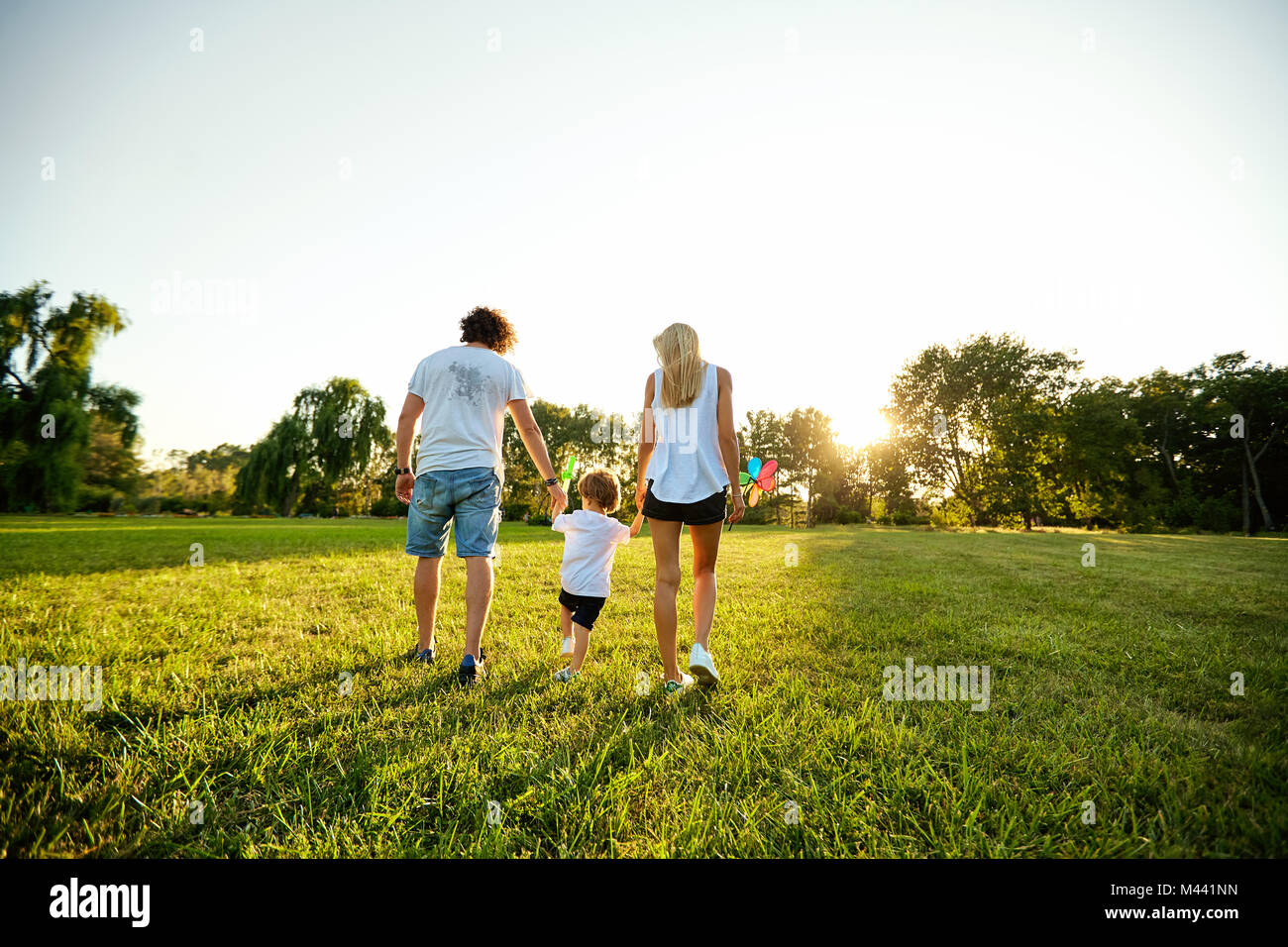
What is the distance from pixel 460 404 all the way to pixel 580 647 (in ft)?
6.17

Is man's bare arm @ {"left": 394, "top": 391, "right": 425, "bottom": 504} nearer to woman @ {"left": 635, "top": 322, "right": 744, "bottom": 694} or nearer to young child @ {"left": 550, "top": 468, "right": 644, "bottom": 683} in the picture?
young child @ {"left": 550, "top": 468, "right": 644, "bottom": 683}

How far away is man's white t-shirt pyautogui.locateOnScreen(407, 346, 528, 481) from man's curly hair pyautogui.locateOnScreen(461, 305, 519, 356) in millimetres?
186

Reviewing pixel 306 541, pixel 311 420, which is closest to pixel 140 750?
pixel 306 541

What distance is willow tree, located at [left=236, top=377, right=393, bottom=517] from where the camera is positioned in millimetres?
34188

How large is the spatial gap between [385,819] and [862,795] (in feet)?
5.60

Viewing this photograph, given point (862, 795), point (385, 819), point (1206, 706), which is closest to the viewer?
point (385, 819)

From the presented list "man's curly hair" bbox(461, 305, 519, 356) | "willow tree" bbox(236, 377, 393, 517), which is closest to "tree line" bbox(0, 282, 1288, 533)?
"willow tree" bbox(236, 377, 393, 517)

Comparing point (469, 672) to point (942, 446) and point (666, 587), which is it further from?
point (942, 446)

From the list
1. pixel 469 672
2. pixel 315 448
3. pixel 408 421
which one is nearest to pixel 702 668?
pixel 469 672

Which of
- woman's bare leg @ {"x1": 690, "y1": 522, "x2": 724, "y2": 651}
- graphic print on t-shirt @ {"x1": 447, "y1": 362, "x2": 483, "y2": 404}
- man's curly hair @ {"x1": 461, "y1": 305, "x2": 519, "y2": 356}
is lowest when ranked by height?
woman's bare leg @ {"x1": 690, "y1": 522, "x2": 724, "y2": 651}

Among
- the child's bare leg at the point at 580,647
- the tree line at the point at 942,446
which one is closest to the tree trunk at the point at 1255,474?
the tree line at the point at 942,446

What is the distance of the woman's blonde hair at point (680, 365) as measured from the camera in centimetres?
316

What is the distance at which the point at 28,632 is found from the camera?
372cm
